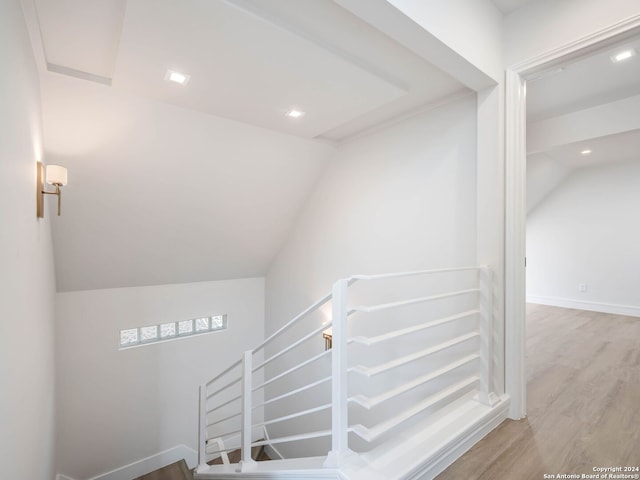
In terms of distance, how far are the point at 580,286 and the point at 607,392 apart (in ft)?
12.3

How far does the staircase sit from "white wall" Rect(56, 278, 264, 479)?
0.61m

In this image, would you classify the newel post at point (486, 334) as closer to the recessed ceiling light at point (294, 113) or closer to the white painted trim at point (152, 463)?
the recessed ceiling light at point (294, 113)

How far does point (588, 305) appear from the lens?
519cm

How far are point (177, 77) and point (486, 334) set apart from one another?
262cm

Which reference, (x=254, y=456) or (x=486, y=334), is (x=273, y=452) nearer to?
(x=254, y=456)

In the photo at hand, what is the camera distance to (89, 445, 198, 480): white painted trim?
3863 millimetres

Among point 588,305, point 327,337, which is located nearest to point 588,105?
point 327,337

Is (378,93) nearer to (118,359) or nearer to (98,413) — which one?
(118,359)

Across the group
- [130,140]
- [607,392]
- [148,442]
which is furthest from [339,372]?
[148,442]

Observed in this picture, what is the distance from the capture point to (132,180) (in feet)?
9.70

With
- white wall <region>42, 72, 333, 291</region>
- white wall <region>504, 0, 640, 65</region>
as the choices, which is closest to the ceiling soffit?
white wall <region>42, 72, 333, 291</region>

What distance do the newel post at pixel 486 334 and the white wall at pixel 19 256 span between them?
2.38m

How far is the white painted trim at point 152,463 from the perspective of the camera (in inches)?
152

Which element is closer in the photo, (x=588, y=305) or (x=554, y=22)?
(x=554, y=22)
